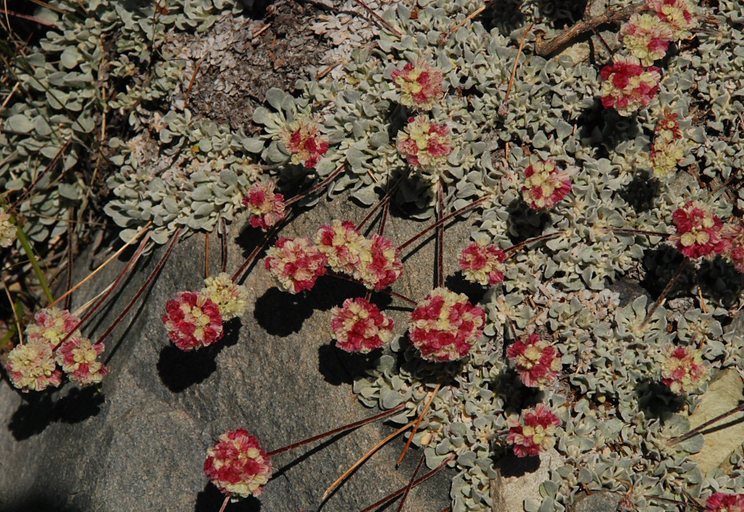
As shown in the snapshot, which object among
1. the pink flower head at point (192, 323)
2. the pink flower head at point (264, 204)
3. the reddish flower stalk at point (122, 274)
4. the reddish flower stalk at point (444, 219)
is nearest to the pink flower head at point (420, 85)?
the reddish flower stalk at point (444, 219)

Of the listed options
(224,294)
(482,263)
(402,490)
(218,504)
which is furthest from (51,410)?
(482,263)

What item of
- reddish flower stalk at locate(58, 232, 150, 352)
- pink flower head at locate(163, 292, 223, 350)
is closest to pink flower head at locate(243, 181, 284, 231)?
pink flower head at locate(163, 292, 223, 350)

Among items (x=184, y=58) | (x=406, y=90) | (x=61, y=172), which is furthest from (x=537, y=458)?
(x=61, y=172)

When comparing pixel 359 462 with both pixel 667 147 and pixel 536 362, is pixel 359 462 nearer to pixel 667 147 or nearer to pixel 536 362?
pixel 536 362

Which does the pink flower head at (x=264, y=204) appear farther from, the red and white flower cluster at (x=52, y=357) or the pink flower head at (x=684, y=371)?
the pink flower head at (x=684, y=371)

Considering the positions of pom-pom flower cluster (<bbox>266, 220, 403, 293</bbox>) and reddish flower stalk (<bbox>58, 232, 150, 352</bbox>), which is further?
reddish flower stalk (<bbox>58, 232, 150, 352</bbox>)

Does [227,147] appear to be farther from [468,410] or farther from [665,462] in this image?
[665,462]

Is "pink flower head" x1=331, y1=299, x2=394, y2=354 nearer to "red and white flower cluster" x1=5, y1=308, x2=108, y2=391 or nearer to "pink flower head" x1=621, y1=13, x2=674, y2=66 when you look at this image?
"red and white flower cluster" x1=5, y1=308, x2=108, y2=391
